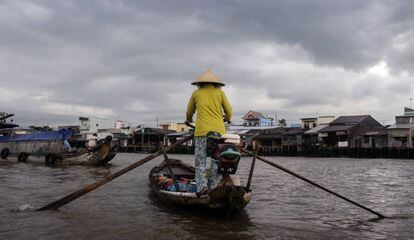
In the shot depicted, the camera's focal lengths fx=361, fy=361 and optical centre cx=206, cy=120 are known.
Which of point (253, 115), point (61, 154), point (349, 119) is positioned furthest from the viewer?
point (253, 115)

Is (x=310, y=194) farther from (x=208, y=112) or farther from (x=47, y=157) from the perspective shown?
(x=47, y=157)

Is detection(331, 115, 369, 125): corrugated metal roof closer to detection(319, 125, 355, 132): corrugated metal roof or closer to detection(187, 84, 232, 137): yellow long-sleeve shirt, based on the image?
detection(319, 125, 355, 132): corrugated metal roof

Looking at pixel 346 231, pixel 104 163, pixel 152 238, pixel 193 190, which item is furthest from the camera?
pixel 104 163

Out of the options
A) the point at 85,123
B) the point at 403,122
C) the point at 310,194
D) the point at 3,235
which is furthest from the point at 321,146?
the point at 85,123

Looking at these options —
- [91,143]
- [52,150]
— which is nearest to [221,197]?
[52,150]

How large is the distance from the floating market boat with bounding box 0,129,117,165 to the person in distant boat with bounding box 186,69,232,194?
44.8ft

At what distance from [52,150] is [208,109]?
1775 centimetres

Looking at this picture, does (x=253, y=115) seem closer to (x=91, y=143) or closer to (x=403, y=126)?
(x=403, y=126)

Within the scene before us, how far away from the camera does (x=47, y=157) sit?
1939 centimetres

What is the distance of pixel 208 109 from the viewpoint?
5.33m

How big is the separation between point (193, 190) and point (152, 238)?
4.94ft

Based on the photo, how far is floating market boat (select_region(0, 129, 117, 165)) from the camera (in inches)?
725

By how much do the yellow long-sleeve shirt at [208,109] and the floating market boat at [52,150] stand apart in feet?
44.9

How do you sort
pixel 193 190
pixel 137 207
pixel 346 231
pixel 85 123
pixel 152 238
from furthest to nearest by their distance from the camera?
pixel 85 123 → pixel 137 207 → pixel 193 190 → pixel 346 231 → pixel 152 238
